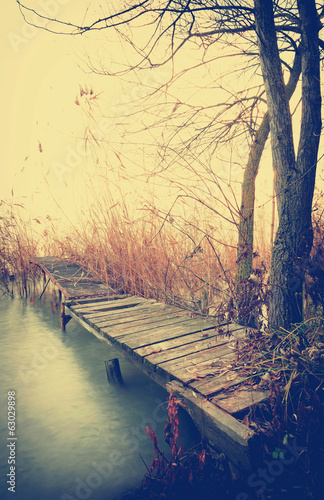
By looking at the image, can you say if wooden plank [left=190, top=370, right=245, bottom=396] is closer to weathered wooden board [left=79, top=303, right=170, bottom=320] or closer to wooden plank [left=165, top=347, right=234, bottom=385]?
wooden plank [left=165, top=347, right=234, bottom=385]

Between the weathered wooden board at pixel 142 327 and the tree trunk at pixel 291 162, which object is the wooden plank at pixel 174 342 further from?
the tree trunk at pixel 291 162

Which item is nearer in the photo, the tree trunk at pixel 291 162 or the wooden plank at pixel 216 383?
the wooden plank at pixel 216 383

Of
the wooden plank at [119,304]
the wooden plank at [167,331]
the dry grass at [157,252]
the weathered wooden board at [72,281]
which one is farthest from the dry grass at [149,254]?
the wooden plank at [167,331]

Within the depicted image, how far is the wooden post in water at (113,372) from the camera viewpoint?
115 inches

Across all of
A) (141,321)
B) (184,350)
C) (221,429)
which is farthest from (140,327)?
(221,429)

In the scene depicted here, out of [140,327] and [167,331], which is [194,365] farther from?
[140,327]

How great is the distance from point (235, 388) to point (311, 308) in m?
0.62

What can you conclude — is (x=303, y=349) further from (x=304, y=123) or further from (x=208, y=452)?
(x=304, y=123)

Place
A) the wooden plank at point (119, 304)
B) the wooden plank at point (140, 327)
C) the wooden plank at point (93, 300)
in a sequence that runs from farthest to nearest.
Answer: the wooden plank at point (93, 300), the wooden plank at point (119, 304), the wooden plank at point (140, 327)

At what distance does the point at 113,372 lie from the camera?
2945mm

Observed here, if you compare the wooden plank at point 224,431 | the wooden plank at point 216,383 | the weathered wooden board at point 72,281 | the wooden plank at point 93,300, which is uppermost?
the weathered wooden board at point 72,281

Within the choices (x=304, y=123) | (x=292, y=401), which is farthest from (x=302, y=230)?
(x=292, y=401)

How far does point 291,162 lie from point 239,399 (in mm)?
1317

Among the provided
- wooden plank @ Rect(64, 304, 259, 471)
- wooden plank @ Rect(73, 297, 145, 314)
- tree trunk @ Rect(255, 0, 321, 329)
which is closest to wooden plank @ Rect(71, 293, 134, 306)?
wooden plank @ Rect(73, 297, 145, 314)
